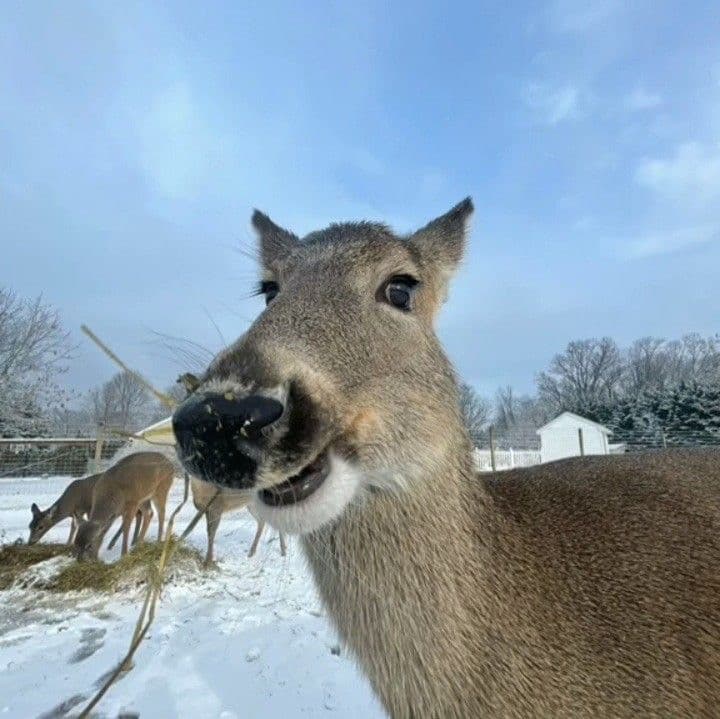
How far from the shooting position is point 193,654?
5.92 metres

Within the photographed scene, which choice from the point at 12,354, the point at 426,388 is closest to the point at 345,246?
the point at 426,388

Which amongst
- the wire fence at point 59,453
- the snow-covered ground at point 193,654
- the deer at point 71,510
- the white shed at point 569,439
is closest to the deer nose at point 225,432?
the snow-covered ground at point 193,654

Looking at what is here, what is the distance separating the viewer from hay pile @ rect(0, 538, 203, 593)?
8883mm

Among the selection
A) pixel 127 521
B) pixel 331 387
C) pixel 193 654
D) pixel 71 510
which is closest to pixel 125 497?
pixel 127 521

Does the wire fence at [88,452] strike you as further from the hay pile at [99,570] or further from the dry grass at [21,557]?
the hay pile at [99,570]

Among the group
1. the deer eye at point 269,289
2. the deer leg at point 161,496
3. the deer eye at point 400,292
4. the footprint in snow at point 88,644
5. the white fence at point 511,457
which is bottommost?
the footprint in snow at point 88,644

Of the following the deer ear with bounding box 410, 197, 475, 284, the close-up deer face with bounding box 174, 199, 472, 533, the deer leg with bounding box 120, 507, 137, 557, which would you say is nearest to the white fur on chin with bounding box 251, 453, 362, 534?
the close-up deer face with bounding box 174, 199, 472, 533

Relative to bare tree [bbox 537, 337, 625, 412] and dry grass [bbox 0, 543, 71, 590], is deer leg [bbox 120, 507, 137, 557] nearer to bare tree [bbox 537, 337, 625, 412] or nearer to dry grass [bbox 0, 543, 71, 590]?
dry grass [bbox 0, 543, 71, 590]

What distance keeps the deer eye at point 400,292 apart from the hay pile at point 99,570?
679 cm

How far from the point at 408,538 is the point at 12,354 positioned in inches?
1325

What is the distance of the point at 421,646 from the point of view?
2227mm

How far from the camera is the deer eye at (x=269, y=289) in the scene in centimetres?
333

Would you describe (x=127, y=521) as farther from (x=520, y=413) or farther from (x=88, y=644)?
(x=520, y=413)

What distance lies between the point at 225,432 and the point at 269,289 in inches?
75.2
